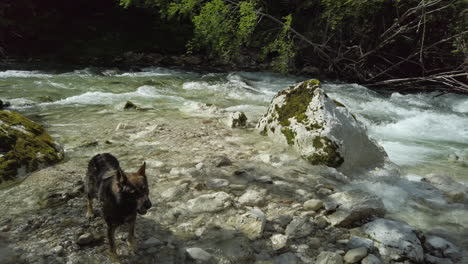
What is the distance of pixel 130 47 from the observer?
23.1 metres

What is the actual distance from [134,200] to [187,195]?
65.1 inches

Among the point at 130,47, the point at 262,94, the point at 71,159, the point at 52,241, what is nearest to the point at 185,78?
the point at 262,94

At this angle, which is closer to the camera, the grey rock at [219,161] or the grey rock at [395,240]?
the grey rock at [395,240]

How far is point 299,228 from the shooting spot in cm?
398

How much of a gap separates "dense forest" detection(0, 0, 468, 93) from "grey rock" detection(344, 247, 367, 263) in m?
11.9

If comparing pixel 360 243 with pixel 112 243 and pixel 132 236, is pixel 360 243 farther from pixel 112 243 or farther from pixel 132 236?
pixel 112 243

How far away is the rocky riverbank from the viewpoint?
11.4 feet

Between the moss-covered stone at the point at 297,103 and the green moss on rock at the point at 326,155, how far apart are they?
2.30 ft

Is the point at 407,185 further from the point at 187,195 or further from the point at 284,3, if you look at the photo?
the point at 284,3

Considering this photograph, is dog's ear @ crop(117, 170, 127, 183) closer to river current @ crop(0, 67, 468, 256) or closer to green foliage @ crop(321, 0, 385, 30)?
river current @ crop(0, 67, 468, 256)

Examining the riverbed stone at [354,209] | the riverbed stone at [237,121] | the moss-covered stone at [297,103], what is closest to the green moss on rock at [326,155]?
the moss-covered stone at [297,103]

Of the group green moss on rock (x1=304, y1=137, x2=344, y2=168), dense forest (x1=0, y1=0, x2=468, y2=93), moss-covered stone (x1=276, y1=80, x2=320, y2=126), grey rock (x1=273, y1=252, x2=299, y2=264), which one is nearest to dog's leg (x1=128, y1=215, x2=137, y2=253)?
grey rock (x1=273, y1=252, x2=299, y2=264)

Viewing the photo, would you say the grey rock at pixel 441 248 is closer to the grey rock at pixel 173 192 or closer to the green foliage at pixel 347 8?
the grey rock at pixel 173 192

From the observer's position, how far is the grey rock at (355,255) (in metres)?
3.43
